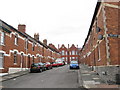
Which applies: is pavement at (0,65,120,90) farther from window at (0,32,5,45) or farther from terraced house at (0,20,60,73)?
window at (0,32,5,45)

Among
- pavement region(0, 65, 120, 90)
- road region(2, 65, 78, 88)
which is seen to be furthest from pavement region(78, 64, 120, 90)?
road region(2, 65, 78, 88)

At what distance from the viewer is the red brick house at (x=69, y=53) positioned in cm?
8336

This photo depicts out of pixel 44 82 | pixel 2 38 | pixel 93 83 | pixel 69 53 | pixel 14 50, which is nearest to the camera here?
→ pixel 93 83

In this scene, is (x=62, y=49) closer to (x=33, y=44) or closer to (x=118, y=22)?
(x=33, y=44)

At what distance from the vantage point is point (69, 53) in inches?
3344

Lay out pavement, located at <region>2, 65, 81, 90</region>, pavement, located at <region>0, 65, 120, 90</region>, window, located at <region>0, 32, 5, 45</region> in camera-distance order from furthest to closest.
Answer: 1. window, located at <region>0, 32, 5, 45</region>
2. pavement, located at <region>2, 65, 81, 90</region>
3. pavement, located at <region>0, 65, 120, 90</region>

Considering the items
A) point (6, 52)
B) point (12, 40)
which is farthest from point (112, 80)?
point (12, 40)

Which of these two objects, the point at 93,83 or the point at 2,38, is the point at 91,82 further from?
the point at 2,38

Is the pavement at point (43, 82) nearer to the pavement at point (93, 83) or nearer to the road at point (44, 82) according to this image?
the road at point (44, 82)

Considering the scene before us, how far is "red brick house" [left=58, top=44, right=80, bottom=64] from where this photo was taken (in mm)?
83363

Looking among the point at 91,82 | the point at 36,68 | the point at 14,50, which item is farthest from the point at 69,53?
the point at 91,82

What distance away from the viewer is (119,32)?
1285cm

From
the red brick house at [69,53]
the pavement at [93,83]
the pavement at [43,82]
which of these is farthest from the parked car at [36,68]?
the red brick house at [69,53]

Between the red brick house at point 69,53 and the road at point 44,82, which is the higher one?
the red brick house at point 69,53
